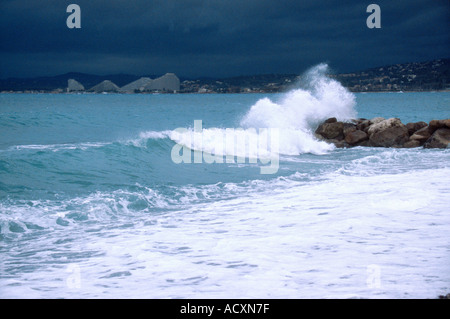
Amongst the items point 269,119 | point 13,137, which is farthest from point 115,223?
point 269,119

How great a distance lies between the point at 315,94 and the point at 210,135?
8591 mm

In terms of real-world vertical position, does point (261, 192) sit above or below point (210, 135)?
below

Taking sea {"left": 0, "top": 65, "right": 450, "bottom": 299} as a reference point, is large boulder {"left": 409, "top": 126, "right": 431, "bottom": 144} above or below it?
above

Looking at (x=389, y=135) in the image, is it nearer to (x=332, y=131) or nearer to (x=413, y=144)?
(x=413, y=144)

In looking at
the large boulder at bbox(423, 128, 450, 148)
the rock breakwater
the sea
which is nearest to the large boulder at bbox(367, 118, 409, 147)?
the rock breakwater

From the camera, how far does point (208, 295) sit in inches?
161

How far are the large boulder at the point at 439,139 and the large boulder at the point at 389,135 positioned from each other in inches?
45.7

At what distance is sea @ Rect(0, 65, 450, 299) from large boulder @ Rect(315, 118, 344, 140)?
12.9 ft

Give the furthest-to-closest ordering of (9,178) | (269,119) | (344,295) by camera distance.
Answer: (269,119)
(9,178)
(344,295)

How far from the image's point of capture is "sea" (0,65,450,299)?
172 inches

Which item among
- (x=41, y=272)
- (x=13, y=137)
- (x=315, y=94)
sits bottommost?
(x=41, y=272)

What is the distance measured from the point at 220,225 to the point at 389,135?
13.5 metres

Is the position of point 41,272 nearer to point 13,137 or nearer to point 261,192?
point 261,192

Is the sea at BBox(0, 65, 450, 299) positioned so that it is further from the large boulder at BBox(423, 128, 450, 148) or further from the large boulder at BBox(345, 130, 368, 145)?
the large boulder at BBox(345, 130, 368, 145)
